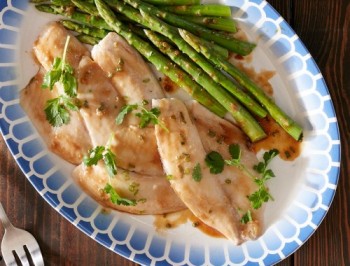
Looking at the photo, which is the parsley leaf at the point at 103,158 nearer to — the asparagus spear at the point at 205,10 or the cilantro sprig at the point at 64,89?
the cilantro sprig at the point at 64,89

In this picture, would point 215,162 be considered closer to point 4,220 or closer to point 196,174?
point 196,174

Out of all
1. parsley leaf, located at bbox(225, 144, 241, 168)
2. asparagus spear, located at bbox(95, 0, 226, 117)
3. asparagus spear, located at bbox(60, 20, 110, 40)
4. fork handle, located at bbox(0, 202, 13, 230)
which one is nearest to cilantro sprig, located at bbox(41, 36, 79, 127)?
asparagus spear, located at bbox(60, 20, 110, 40)

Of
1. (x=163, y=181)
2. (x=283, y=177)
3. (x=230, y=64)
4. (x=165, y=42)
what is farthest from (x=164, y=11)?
(x=283, y=177)

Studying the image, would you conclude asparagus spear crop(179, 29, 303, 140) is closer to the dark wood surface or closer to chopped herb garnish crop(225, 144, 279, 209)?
chopped herb garnish crop(225, 144, 279, 209)

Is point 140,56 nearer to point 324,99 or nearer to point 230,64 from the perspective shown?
Result: point 230,64

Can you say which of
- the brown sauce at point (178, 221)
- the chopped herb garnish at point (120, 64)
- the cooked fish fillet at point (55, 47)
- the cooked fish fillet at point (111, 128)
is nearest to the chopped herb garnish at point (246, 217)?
the brown sauce at point (178, 221)

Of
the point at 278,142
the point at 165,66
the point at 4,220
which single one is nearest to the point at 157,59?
the point at 165,66
